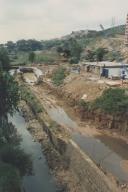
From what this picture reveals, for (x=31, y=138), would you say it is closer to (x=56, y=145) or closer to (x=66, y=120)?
(x=56, y=145)

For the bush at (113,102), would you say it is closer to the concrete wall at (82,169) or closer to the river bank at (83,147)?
the river bank at (83,147)

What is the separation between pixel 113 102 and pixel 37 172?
20.1m

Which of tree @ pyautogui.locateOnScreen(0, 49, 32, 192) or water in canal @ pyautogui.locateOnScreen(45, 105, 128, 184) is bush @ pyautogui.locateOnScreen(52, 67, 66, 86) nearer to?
water in canal @ pyautogui.locateOnScreen(45, 105, 128, 184)

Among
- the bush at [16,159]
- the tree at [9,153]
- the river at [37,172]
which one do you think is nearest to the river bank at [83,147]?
the river at [37,172]

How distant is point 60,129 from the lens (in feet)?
152

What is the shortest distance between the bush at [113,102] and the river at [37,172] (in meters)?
11.6

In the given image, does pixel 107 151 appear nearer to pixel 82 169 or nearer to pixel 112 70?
pixel 82 169

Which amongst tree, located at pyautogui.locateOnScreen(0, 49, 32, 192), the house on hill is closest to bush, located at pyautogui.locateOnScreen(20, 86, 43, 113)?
tree, located at pyautogui.locateOnScreen(0, 49, 32, 192)

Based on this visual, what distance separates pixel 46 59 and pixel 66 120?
3039 inches

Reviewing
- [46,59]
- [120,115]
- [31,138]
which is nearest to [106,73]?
[120,115]

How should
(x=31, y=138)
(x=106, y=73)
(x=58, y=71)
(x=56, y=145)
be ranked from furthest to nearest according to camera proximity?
(x=58, y=71) → (x=106, y=73) → (x=31, y=138) → (x=56, y=145)

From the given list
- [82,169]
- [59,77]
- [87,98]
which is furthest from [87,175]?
[59,77]

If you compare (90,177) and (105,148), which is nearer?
(90,177)

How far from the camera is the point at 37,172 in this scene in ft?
111
